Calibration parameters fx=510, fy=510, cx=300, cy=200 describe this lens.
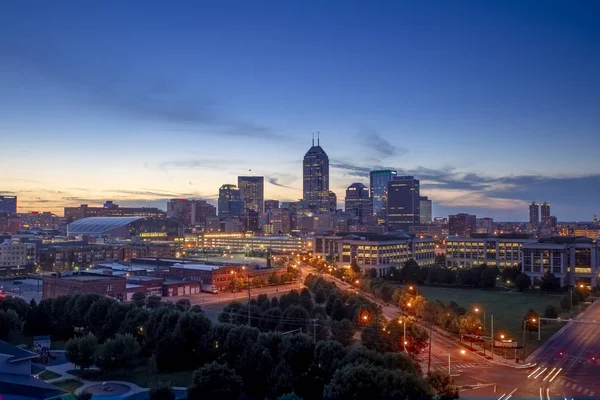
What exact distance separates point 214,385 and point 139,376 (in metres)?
5.84

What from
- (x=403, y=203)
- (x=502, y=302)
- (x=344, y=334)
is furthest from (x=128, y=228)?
(x=403, y=203)

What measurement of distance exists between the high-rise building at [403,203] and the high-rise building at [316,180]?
39.8m

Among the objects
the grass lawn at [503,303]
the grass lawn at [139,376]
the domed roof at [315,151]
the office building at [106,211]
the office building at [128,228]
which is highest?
the domed roof at [315,151]

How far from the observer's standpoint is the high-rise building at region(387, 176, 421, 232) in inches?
5709

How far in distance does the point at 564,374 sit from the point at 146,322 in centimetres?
1625

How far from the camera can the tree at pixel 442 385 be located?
13.3 metres

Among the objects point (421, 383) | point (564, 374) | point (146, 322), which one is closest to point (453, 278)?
point (564, 374)

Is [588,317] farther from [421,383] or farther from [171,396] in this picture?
[171,396]

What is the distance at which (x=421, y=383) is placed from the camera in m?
12.7

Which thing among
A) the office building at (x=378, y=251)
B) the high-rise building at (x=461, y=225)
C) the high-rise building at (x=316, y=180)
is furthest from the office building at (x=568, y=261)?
the high-rise building at (x=316, y=180)

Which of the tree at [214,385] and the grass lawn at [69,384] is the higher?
the tree at [214,385]

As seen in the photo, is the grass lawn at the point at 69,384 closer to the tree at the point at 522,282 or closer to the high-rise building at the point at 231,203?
the tree at the point at 522,282

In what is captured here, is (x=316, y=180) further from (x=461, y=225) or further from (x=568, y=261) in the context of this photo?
(x=568, y=261)

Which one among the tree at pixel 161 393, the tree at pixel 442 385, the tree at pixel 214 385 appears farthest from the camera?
the tree at pixel 214 385
